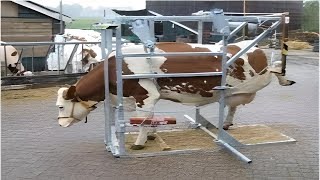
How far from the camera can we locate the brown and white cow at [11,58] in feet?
38.7

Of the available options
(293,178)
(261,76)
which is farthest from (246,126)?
(293,178)

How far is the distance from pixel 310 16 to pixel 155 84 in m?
22.1

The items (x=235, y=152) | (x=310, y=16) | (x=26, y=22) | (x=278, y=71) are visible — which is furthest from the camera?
(x=310, y=16)

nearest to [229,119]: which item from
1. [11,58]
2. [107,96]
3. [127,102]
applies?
[127,102]

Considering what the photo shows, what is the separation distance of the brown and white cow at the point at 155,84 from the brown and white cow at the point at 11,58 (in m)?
5.92

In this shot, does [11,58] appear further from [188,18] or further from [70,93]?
[188,18]

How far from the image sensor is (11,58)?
12.0 meters

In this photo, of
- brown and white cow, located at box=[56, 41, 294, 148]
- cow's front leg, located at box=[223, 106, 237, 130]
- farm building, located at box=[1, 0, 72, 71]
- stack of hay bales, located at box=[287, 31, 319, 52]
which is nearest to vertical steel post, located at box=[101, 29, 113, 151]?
brown and white cow, located at box=[56, 41, 294, 148]

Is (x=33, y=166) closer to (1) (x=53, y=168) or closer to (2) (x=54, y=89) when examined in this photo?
(1) (x=53, y=168)

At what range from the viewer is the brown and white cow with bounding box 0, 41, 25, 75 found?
11.8 m

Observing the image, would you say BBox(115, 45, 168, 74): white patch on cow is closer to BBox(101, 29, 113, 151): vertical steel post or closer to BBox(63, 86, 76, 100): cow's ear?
BBox(101, 29, 113, 151): vertical steel post

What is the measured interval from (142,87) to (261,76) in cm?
173

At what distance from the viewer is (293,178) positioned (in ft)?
17.2

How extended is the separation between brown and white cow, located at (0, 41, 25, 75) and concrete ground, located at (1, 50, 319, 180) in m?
3.27
